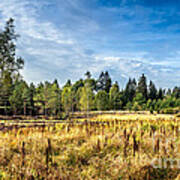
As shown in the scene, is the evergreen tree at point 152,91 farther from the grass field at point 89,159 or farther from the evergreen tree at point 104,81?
the grass field at point 89,159

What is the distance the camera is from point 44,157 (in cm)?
478

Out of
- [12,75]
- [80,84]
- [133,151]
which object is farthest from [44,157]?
[80,84]

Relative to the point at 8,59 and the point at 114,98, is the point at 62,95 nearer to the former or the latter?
the point at 114,98

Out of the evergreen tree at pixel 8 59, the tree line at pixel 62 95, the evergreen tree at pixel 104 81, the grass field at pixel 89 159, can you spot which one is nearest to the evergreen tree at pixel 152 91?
the tree line at pixel 62 95

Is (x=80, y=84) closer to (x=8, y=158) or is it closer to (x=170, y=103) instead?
(x=170, y=103)

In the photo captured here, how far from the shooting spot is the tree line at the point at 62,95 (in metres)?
16.9

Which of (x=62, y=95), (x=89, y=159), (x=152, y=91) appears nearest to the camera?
(x=89, y=159)

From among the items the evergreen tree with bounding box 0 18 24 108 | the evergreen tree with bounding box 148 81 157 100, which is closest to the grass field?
the evergreen tree with bounding box 0 18 24 108

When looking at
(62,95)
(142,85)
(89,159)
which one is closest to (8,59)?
A: (89,159)

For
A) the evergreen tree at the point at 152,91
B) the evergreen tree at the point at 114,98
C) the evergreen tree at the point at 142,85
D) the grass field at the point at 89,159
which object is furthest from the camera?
the evergreen tree at the point at 152,91

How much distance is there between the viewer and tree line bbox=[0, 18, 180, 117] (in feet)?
55.5

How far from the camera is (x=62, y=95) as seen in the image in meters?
45.9

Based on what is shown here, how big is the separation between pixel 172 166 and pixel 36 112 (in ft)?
137

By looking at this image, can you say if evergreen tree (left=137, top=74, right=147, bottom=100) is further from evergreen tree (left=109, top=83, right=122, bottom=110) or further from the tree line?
evergreen tree (left=109, top=83, right=122, bottom=110)
